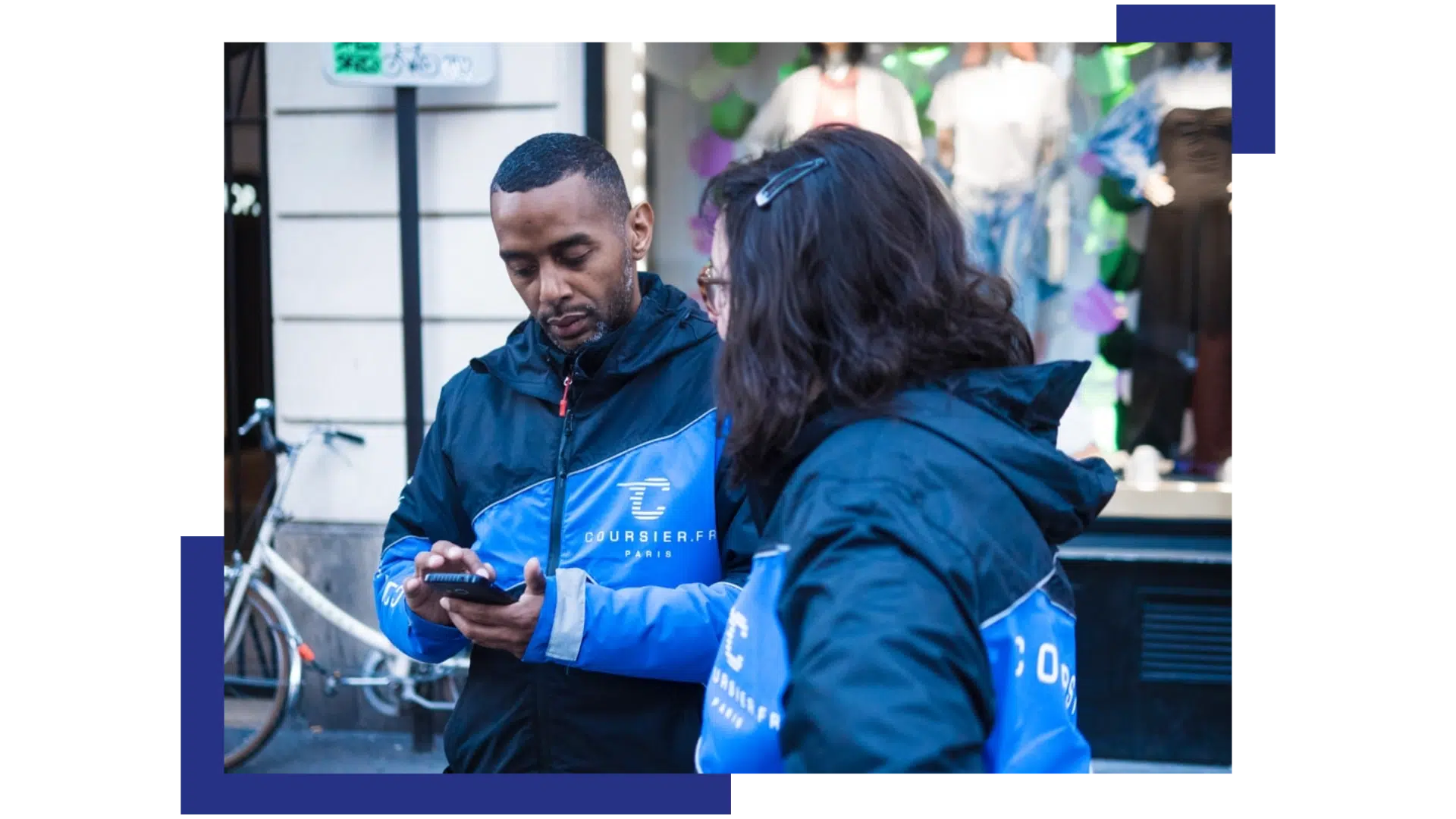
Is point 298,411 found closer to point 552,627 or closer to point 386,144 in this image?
point 386,144

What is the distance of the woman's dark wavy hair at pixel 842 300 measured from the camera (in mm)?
1415

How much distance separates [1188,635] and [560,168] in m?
3.63

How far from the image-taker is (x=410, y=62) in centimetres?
455

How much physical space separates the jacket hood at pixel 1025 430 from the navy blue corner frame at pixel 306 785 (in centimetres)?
93

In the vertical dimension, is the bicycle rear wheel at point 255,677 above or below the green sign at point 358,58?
below

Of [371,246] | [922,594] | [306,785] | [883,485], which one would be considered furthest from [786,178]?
[371,246]

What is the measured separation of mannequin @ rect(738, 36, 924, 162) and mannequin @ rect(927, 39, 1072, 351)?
0.15m

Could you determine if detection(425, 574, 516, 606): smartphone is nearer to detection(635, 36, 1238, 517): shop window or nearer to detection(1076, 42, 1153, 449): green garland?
detection(635, 36, 1238, 517): shop window

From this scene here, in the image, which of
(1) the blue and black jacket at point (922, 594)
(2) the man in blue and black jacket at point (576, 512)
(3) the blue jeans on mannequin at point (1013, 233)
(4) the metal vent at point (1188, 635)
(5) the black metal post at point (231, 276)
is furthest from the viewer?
(3) the blue jeans on mannequin at point (1013, 233)

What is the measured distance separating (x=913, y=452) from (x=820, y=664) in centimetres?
26

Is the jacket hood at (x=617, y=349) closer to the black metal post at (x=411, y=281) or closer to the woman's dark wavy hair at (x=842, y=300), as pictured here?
the woman's dark wavy hair at (x=842, y=300)

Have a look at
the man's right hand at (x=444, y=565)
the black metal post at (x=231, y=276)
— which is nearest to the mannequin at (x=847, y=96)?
the black metal post at (x=231, y=276)

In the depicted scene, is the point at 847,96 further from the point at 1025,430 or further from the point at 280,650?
the point at 1025,430

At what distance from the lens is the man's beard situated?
2.22 meters
